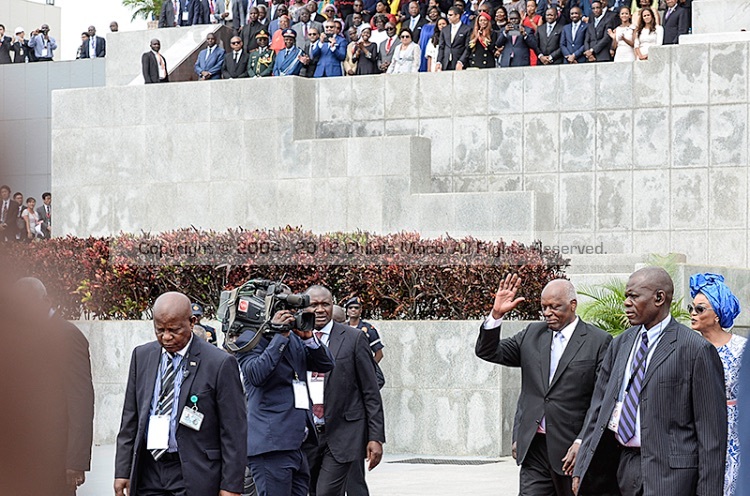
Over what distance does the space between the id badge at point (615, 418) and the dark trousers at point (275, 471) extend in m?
2.23

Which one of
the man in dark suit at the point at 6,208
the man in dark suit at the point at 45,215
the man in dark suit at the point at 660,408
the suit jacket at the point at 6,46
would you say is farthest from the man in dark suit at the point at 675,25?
the suit jacket at the point at 6,46

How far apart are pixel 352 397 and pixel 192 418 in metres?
2.94

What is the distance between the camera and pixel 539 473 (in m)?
8.16

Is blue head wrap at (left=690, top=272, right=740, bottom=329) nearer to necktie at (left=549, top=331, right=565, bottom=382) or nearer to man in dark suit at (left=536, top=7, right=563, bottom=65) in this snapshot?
necktie at (left=549, top=331, right=565, bottom=382)

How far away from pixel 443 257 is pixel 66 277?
457 cm

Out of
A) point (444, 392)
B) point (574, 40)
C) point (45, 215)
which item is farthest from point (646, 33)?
point (45, 215)

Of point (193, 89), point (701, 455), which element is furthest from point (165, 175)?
point (701, 455)

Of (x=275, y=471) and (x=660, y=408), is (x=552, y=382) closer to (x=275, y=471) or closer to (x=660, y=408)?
(x=660, y=408)

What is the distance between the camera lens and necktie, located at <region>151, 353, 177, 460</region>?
21.9 ft

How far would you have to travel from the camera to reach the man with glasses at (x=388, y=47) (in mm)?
20750

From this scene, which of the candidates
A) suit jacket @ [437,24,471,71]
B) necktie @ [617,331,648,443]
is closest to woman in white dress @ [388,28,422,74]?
suit jacket @ [437,24,471,71]

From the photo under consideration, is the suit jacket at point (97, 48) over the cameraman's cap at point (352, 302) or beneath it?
over

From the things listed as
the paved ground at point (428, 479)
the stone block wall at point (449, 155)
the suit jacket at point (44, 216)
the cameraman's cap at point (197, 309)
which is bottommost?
the paved ground at point (428, 479)

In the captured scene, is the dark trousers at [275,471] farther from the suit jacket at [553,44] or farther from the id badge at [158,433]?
the suit jacket at [553,44]
